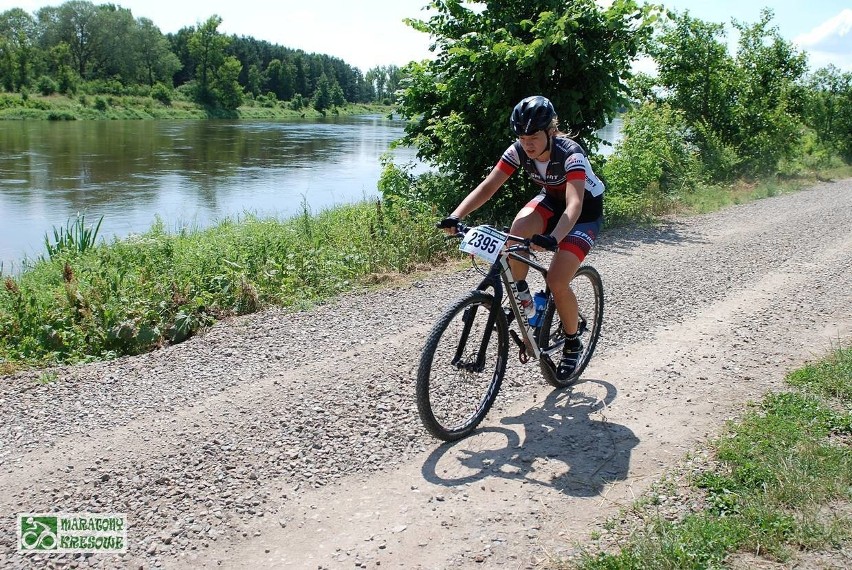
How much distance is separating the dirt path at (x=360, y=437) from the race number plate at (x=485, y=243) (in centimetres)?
120

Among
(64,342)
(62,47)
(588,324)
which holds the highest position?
(62,47)

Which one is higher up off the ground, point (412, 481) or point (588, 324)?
point (588, 324)

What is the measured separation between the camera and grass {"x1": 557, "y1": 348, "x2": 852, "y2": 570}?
3139mm

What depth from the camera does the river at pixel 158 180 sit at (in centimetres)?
1716

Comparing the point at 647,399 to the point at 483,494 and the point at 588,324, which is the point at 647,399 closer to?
the point at 588,324

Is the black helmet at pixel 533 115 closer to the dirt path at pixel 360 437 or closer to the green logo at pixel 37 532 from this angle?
the dirt path at pixel 360 437

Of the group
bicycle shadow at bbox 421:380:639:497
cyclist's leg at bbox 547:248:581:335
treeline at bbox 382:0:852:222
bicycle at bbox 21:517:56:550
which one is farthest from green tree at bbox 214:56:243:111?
bicycle at bbox 21:517:56:550

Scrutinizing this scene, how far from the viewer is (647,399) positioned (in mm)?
5066

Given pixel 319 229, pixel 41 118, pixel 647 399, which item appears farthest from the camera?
pixel 41 118

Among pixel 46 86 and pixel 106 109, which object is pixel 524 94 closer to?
pixel 106 109

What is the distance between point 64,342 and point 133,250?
10.8 ft

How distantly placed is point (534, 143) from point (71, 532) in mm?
3432

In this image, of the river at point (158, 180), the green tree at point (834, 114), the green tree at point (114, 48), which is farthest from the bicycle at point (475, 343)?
the green tree at point (114, 48)

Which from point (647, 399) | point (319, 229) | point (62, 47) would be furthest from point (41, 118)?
point (647, 399)
